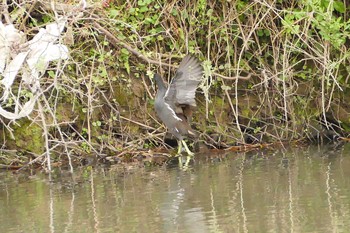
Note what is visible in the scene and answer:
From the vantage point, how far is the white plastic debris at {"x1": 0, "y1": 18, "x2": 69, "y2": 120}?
7.82 m

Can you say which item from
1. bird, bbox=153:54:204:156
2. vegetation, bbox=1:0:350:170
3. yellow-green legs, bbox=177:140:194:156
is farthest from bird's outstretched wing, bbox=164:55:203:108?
yellow-green legs, bbox=177:140:194:156

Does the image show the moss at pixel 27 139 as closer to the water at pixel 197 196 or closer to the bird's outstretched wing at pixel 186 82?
the water at pixel 197 196

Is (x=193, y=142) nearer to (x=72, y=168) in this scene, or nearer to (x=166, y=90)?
(x=166, y=90)

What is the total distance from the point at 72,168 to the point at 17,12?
150 cm

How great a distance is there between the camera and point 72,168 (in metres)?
8.59

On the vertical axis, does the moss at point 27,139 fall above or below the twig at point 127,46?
below

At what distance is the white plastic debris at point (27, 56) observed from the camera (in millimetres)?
7816

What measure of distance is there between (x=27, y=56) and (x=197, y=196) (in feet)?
6.90

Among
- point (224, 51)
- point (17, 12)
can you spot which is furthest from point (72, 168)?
point (224, 51)

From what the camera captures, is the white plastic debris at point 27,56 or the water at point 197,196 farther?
the white plastic debris at point 27,56

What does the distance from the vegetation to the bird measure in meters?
0.23

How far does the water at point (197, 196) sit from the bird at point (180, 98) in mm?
342

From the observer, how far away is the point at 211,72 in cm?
885

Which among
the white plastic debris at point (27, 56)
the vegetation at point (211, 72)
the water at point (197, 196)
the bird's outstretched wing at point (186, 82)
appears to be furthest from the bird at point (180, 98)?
the white plastic debris at point (27, 56)
